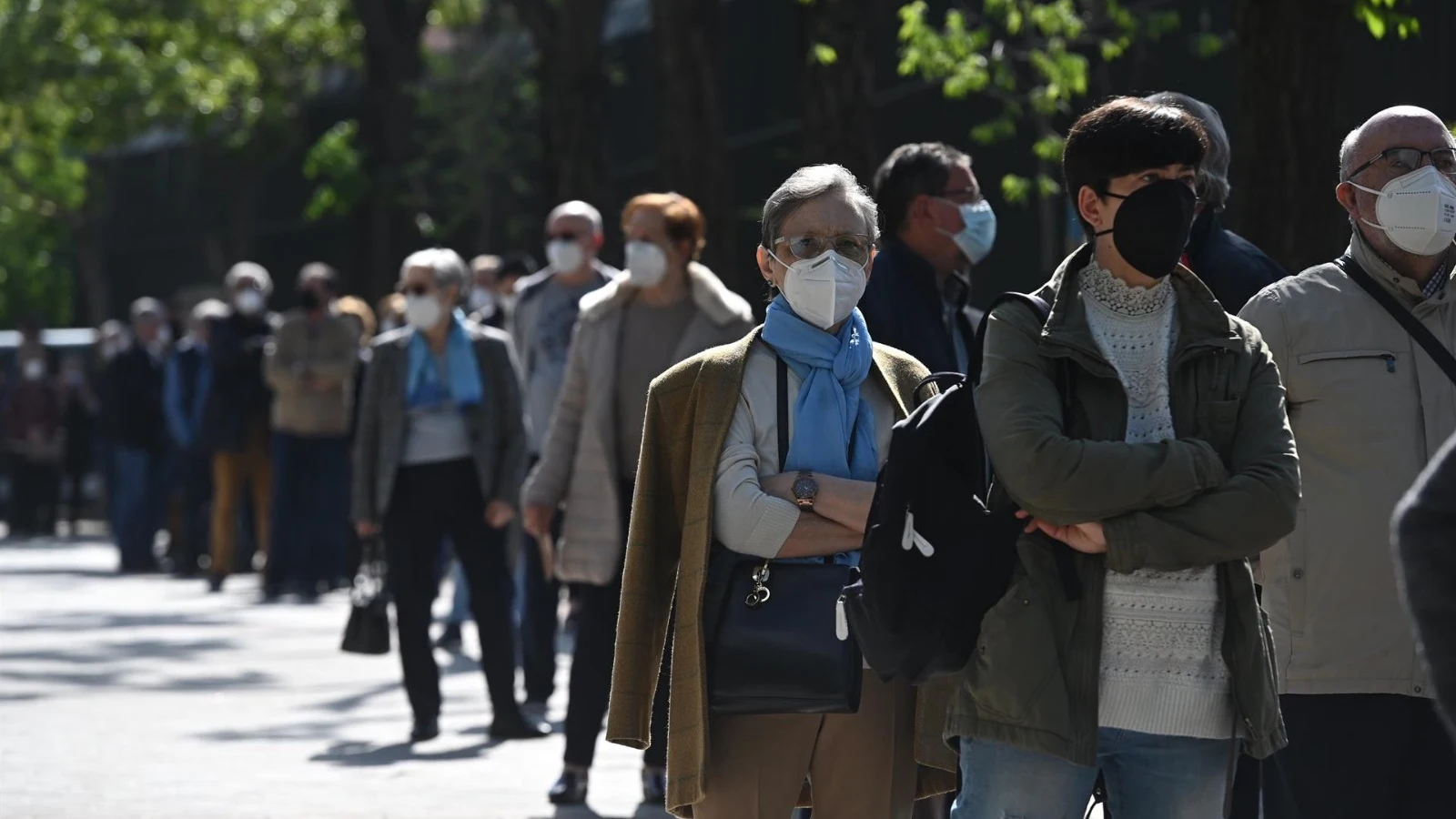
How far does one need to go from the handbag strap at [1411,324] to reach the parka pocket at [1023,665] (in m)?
1.58

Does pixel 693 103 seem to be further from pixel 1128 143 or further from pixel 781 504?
pixel 1128 143

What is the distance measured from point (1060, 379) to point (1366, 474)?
1.32 metres

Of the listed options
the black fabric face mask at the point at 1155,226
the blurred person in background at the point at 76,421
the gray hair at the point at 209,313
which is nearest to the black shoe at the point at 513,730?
the black fabric face mask at the point at 1155,226

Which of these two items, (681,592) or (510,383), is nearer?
(681,592)

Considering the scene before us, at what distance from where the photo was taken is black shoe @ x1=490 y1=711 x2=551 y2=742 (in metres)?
11.2

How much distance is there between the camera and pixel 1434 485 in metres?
2.61

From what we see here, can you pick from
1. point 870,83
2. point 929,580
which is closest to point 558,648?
point 870,83

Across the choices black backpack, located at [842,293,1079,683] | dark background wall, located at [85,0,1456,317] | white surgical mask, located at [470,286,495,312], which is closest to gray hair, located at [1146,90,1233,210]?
dark background wall, located at [85,0,1456,317]

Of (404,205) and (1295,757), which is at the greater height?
(404,205)

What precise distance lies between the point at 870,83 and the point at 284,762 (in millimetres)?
5995

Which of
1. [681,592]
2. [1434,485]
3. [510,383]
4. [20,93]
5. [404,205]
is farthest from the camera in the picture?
[20,93]

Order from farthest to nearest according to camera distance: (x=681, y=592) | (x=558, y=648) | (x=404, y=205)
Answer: (x=404, y=205) < (x=558, y=648) < (x=681, y=592)

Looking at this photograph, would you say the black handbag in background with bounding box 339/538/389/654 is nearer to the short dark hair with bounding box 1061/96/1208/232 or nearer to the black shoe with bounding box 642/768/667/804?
the black shoe with bounding box 642/768/667/804

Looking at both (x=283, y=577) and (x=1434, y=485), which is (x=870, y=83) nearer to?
(x=283, y=577)
